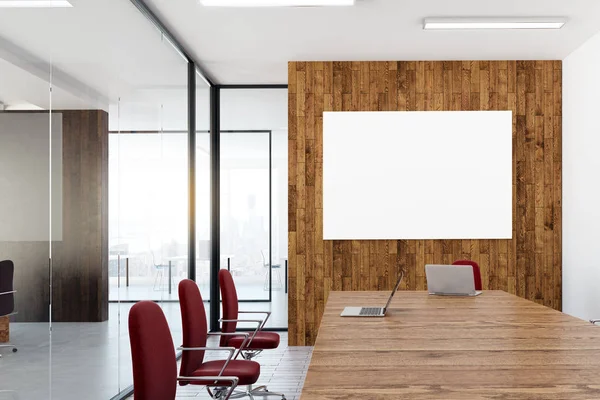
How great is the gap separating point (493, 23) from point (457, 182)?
2.01 metres

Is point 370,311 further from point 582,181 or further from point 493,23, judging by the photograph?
point 582,181

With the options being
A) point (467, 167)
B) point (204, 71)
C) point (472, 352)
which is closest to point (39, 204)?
point (472, 352)

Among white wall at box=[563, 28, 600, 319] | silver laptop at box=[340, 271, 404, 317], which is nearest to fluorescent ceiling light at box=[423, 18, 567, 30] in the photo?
white wall at box=[563, 28, 600, 319]

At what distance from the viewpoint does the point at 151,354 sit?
2.88m

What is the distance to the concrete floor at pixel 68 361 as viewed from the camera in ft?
10.9

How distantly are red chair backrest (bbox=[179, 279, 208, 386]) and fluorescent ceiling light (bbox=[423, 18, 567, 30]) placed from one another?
3.51 meters

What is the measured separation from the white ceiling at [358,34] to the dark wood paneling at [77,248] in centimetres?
181

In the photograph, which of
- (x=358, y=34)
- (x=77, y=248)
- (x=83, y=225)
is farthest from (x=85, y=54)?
(x=358, y=34)

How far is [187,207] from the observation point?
7281mm

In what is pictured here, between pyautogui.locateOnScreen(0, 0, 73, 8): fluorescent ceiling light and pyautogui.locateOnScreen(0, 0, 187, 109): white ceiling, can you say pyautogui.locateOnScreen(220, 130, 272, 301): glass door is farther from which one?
pyautogui.locateOnScreen(0, 0, 73, 8): fluorescent ceiling light

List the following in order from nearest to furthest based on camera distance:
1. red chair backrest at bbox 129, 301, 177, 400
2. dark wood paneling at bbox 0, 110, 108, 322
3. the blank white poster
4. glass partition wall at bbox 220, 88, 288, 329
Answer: red chair backrest at bbox 129, 301, 177, 400
dark wood paneling at bbox 0, 110, 108, 322
the blank white poster
glass partition wall at bbox 220, 88, 288, 329

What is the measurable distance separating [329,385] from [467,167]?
217 inches

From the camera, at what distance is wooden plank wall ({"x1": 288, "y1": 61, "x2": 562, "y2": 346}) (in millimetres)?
7441

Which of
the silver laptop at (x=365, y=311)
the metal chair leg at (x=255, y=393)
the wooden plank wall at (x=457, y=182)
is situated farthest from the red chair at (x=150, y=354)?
the wooden plank wall at (x=457, y=182)
